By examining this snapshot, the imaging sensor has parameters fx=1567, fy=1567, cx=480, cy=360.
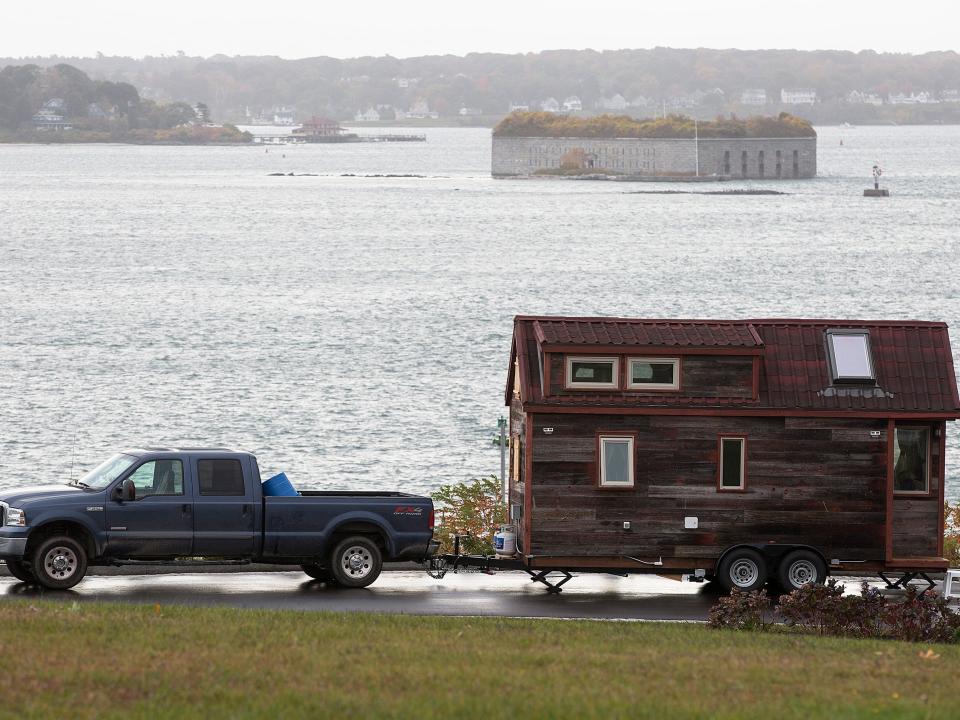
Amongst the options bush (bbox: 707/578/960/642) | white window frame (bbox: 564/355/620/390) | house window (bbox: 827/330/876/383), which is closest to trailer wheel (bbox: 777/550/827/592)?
house window (bbox: 827/330/876/383)

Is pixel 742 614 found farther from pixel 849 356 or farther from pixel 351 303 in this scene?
pixel 351 303

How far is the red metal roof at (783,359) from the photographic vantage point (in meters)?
20.6

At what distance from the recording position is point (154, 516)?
19.5 metres

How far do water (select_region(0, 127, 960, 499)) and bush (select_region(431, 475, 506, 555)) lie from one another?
51.1 ft

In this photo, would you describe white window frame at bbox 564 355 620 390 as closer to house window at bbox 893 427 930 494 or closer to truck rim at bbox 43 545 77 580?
house window at bbox 893 427 930 494

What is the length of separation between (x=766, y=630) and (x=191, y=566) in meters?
7.69

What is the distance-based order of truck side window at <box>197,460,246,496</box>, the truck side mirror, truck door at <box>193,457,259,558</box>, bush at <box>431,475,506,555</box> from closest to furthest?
1. the truck side mirror
2. truck door at <box>193,457,259,558</box>
3. truck side window at <box>197,460,246,496</box>
4. bush at <box>431,475,506,555</box>

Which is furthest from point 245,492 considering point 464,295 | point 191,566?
point 464,295

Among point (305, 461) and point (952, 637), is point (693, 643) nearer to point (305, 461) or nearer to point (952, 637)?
point (952, 637)

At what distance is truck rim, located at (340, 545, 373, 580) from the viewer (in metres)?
20.1

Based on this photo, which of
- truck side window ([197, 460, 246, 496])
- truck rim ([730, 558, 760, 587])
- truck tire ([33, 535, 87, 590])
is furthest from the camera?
truck rim ([730, 558, 760, 587])

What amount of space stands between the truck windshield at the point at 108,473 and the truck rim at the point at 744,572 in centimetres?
785

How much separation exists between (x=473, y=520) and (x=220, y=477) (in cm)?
638

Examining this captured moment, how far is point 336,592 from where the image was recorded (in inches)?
783
